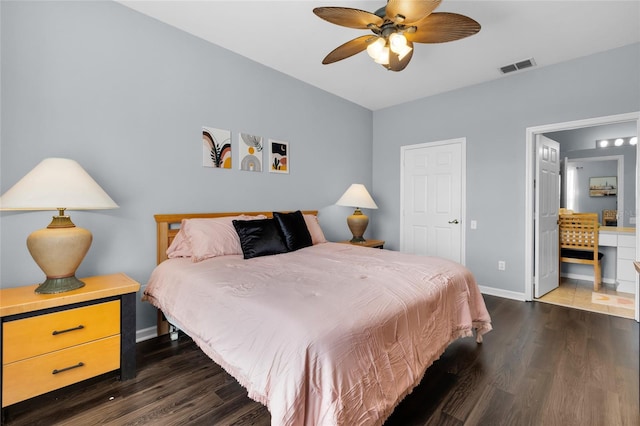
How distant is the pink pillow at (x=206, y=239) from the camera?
246 cm

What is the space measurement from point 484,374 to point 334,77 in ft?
11.2

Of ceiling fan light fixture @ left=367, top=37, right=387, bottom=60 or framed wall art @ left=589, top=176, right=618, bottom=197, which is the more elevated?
ceiling fan light fixture @ left=367, top=37, right=387, bottom=60

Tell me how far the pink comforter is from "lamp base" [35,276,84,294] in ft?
Result: 1.72

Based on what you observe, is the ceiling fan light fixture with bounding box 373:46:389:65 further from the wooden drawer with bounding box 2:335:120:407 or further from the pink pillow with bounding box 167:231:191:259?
the wooden drawer with bounding box 2:335:120:407

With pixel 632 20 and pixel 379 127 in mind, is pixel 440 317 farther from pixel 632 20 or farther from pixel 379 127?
pixel 379 127

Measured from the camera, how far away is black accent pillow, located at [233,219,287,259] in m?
2.58

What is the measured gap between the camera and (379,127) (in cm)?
498

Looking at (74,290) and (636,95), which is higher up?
(636,95)

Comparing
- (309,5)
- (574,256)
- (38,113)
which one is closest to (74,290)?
(38,113)

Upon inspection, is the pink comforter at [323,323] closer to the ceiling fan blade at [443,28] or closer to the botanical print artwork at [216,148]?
the botanical print artwork at [216,148]

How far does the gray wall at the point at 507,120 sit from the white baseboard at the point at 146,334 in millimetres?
3783

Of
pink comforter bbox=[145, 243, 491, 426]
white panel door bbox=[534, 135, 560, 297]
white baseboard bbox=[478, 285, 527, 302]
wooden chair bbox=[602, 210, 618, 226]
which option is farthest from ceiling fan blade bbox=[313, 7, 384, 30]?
wooden chair bbox=[602, 210, 618, 226]

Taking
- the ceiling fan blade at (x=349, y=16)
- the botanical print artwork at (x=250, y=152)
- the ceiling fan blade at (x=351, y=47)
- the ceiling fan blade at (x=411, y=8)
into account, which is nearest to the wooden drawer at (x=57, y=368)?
the botanical print artwork at (x=250, y=152)

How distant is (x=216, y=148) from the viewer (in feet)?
9.83
